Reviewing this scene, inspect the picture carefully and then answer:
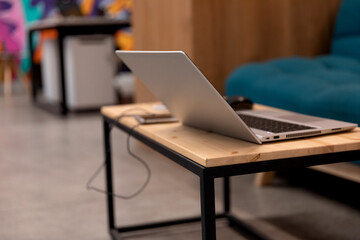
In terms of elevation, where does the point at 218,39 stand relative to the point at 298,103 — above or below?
above

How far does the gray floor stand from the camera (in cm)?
176

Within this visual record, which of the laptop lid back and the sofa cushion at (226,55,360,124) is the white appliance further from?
the laptop lid back

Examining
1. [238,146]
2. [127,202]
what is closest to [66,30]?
[127,202]

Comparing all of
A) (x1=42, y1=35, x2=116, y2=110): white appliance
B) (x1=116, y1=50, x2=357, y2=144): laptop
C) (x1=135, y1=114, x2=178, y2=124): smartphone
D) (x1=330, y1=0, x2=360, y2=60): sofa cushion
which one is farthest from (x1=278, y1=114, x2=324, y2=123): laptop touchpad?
(x1=42, y1=35, x2=116, y2=110): white appliance

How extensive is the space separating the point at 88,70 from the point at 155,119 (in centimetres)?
323

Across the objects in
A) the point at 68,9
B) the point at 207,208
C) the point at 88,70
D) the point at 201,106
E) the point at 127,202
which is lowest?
the point at 127,202

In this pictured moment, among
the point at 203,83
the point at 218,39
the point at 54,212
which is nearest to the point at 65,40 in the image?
the point at 218,39

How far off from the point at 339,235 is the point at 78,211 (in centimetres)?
91

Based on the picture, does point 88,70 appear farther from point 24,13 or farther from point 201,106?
point 201,106

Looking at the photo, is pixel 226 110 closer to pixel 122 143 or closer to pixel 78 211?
pixel 78 211

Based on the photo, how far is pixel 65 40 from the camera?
4590mm

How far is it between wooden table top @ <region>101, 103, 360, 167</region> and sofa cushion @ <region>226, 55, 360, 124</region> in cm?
65

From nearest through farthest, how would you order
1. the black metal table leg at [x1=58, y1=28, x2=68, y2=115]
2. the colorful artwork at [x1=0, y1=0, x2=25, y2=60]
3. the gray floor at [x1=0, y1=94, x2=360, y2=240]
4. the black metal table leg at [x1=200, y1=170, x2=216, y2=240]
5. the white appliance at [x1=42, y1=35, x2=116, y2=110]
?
1. the black metal table leg at [x1=200, y1=170, x2=216, y2=240]
2. the gray floor at [x1=0, y1=94, x2=360, y2=240]
3. the black metal table leg at [x1=58, y1=28, x2=68, y2=115]
4. the white appliance at [x1=42, y1=35, x2=116, y2=110]
5. the colorful artwork at [x1=0, y1=0, x2=25, y2=60]

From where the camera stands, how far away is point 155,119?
1.42m
